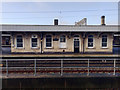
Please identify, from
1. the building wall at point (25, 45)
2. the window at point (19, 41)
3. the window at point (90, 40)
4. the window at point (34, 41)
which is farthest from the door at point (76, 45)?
the window at point (19, 41)

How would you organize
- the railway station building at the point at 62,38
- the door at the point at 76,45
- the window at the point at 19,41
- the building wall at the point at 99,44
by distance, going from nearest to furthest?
the railway station building at the point at 62,38 < the window at the point at 19,41 < the building wall at the point at 99,44 < the door at the point at 76,45

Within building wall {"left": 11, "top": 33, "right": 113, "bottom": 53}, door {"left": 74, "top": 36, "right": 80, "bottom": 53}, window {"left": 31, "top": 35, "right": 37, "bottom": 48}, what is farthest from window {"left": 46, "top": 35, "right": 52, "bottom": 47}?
door {"left": 74, "top": 36, "right": 80, "bottom": 53}

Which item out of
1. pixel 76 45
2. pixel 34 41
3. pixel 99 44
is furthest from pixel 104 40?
pixel 34 41

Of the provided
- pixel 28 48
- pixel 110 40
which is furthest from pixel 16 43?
pixel 110 40

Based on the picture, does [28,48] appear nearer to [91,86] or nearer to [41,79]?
[41,79]

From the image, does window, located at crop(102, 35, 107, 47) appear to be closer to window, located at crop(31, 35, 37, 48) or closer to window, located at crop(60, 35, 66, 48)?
window, located at crop(60, 35, 66, 48)

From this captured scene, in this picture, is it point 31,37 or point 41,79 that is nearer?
point 41,79

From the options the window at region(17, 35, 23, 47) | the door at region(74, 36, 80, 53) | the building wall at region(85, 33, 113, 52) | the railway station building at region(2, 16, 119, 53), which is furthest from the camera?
the door at region(74, 36, 80, 53)

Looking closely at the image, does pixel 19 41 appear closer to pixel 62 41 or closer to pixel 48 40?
pixel 48 40

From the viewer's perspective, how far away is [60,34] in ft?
42.6

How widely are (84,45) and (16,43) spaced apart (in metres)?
9.04

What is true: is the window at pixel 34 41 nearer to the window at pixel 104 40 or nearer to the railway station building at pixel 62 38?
the railway station building at pixel 62 38

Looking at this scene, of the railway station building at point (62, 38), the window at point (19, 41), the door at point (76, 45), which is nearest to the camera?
the railway station building at point (62, 38)

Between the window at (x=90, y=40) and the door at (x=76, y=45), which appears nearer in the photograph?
the window at (x=90, y=40)
